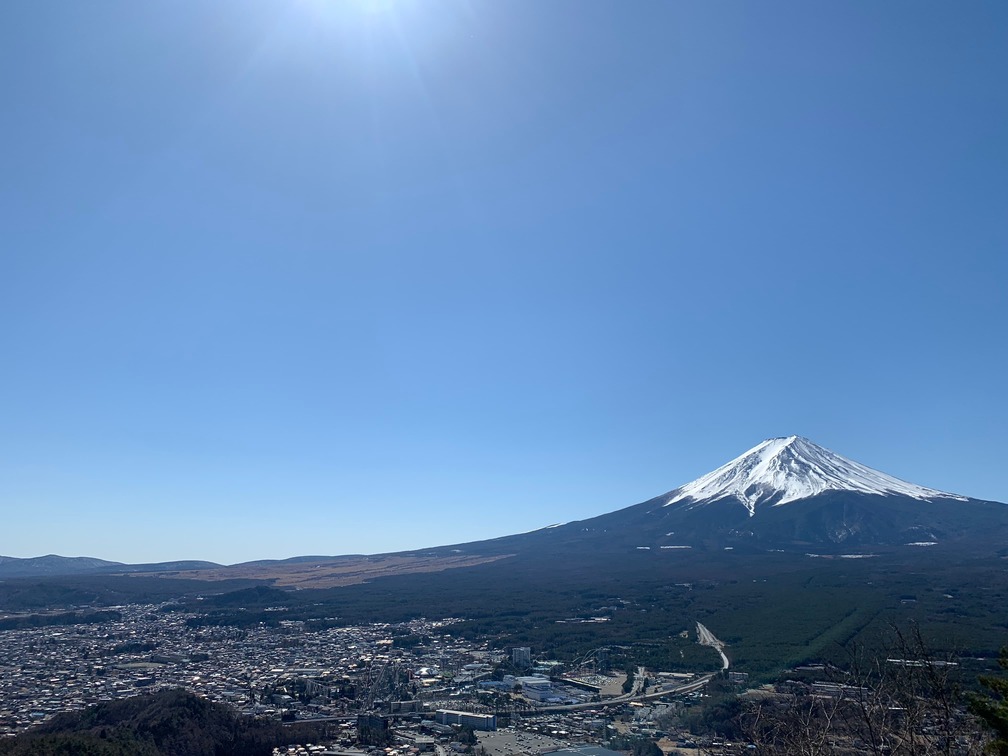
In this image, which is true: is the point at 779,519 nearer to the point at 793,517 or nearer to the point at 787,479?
the point at 793,517

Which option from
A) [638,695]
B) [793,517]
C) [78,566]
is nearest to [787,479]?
[793,517]

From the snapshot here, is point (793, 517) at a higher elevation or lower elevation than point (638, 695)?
higher

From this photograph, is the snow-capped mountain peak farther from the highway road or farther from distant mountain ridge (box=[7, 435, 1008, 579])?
the highway road

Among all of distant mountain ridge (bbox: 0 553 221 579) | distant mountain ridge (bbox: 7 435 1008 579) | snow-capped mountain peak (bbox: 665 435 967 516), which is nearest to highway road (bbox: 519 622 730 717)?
distant mountain ridge (bbox: 7 435 1008 579)

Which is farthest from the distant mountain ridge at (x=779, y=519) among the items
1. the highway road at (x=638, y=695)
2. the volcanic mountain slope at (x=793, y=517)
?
the highway road at (x=638, y=695)

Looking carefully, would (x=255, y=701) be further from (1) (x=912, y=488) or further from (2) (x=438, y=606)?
(1) (x=912, y=488)

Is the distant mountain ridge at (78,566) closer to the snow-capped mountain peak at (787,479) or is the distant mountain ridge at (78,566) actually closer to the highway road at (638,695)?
the snow-capped mountain peak at (787,479)

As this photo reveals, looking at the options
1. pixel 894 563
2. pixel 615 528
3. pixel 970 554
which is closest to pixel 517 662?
pixel 894 563
